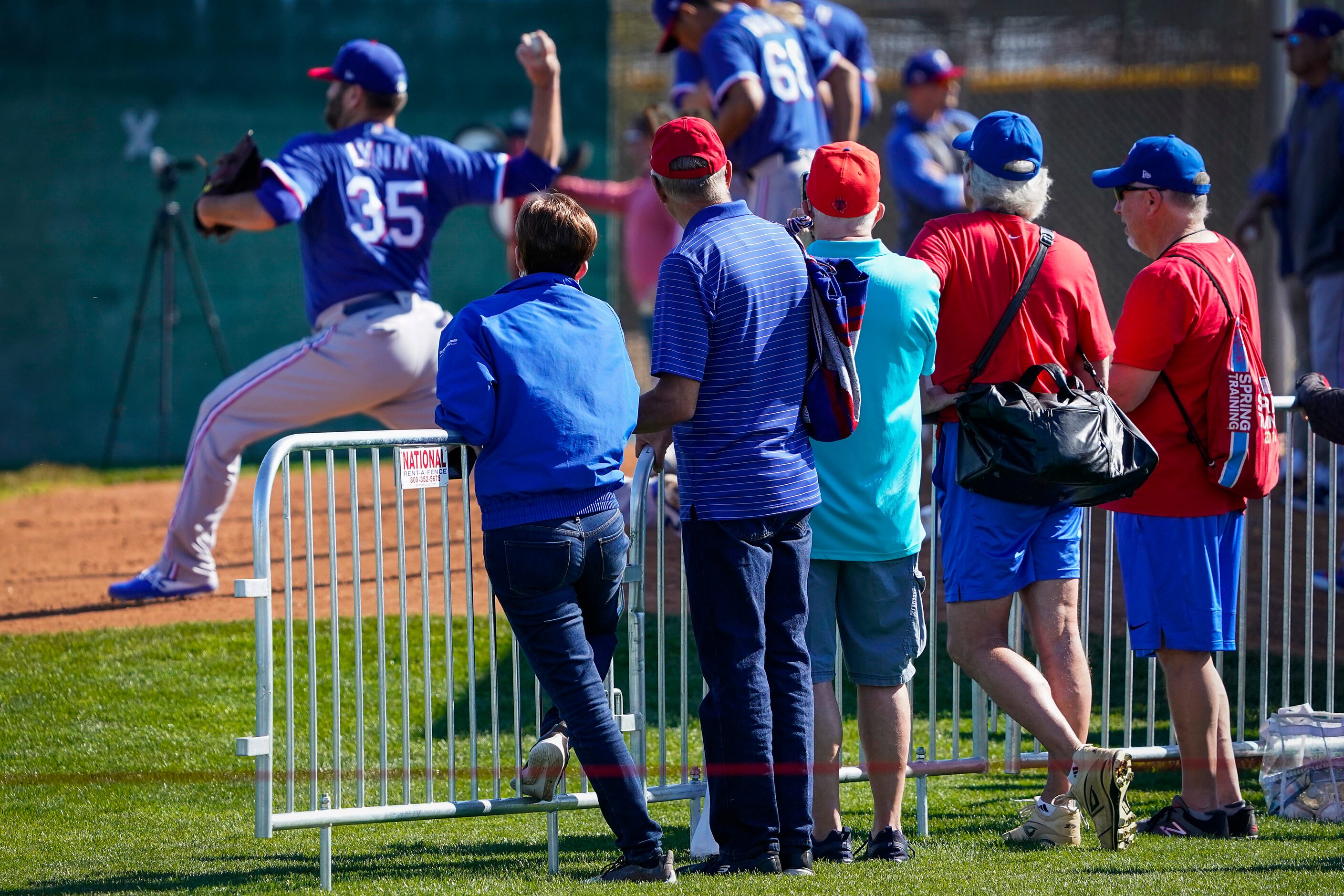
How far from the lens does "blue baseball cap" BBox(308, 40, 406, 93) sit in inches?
258

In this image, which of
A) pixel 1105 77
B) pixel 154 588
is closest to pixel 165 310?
pixel 154 588

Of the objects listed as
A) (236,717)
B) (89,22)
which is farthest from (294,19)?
(236,717)

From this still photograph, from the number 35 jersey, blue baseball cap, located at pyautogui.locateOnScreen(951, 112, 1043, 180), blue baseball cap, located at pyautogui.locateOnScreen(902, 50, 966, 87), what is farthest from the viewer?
blue baseball cap, located at pyautogui.locateOnScreen(902, 50, 966, 87)

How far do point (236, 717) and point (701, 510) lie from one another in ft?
8.76

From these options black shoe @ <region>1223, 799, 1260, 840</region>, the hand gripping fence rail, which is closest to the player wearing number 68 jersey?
the hand gripping fence rail

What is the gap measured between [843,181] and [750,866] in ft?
5.97

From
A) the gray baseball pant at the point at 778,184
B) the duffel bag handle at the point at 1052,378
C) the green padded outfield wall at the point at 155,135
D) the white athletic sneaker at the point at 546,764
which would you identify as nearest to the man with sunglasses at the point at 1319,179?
the gray baseball pant at the point at 778,184

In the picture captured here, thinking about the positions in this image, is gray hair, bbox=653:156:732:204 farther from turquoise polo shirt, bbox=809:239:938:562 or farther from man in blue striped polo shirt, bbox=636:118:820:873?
turquoise polo shirt, bbox=809:239:938:562

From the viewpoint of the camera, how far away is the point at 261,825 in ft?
13.0

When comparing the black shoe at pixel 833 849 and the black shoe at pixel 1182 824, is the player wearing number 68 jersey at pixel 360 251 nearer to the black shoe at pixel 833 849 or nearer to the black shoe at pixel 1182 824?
the black shoe at pixel 833 849

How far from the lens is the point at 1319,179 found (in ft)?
30.0

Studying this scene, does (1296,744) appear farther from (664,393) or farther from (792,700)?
A: (664,393)

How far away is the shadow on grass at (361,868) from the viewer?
13.6 ft

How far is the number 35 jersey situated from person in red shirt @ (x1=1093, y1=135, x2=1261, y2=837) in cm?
301
